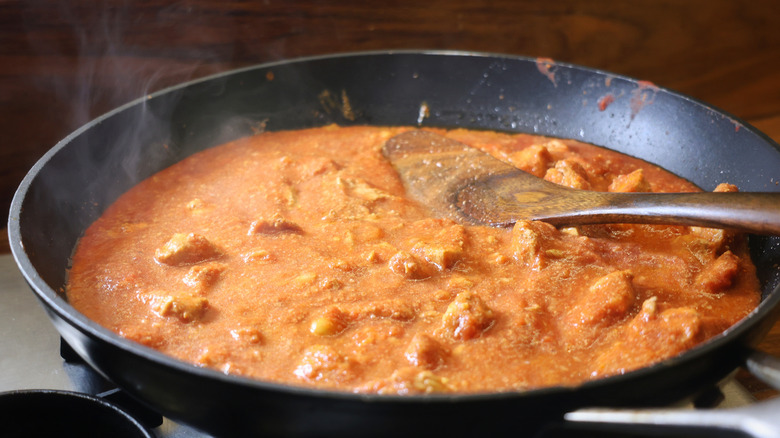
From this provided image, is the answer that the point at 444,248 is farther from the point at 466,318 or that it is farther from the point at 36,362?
the point at 36,362

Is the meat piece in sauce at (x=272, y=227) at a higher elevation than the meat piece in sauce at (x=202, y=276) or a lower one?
higher

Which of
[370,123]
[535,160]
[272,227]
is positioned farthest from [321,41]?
[272,227]

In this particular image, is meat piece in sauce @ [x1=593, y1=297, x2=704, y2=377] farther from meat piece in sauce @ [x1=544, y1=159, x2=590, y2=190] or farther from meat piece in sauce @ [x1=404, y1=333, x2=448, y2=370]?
meat piece in sauce @ [x1=544, y1=159, x2=590, y2=190]

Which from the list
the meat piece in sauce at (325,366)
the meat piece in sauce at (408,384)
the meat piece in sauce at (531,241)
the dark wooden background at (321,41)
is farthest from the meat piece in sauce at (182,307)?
the dark wooden background at (321,41)

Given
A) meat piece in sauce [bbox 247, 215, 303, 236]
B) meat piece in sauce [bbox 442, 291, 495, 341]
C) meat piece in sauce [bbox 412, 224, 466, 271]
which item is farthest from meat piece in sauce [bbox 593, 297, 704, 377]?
meat piece in sauce [bbox 247, 215, 303, 236]

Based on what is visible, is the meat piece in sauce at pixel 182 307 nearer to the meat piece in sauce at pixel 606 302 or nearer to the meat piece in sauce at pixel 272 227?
the meat piece in sauce at pixel 272 227

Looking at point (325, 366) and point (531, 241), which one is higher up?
point (531, 241)
